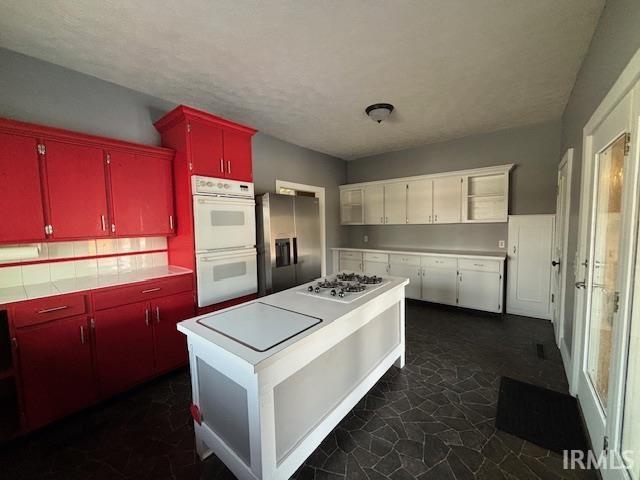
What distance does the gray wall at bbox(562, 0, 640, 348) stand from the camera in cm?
125

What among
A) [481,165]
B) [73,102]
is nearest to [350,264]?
[481,165]

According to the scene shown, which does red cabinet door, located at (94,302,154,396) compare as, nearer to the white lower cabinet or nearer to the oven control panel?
the oven control panel

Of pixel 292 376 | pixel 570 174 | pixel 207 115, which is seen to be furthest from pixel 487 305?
pixel 207 115

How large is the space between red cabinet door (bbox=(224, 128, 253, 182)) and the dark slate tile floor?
2055mm

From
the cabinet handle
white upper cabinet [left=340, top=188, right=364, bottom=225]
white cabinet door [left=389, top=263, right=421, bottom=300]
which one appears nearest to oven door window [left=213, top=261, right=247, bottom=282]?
the cabinet handle

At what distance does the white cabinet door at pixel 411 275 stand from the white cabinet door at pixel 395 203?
0.80 metres

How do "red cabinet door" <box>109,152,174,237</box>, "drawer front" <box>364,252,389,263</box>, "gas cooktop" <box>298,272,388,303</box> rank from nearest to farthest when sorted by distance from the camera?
"gas cooktop" <box>298,272,388,303</box>
"red cabinet door" <box>109,152,174,237</box>
"drawer front" <box>364,252,389,263</box>

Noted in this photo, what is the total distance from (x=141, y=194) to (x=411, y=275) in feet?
12.5

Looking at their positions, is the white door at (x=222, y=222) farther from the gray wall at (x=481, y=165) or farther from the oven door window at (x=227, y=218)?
the gray wall at (x=481, y=165)

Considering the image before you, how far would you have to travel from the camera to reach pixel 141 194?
2.42 m

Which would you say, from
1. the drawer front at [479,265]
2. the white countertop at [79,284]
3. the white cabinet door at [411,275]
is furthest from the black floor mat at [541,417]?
the white countertop at [79,284]

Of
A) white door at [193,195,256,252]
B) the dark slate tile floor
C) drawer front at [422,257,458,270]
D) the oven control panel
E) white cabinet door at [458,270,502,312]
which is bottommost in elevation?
the dark slate tile floor

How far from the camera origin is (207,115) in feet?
8.29

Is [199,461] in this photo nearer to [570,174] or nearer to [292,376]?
[292,376]
